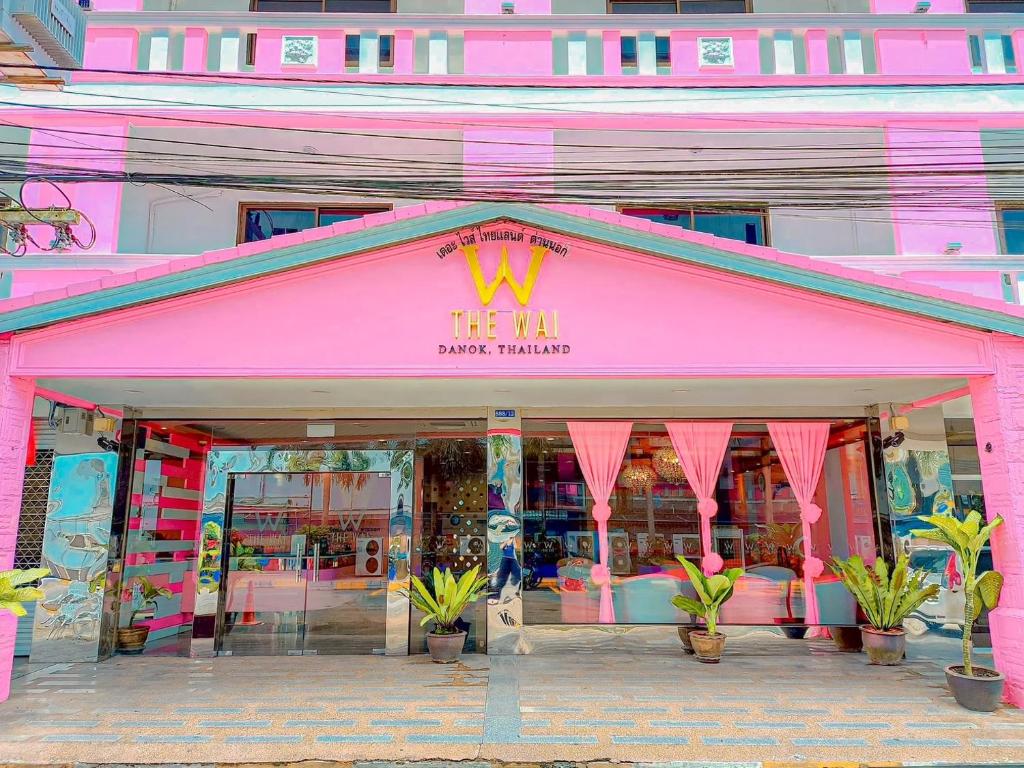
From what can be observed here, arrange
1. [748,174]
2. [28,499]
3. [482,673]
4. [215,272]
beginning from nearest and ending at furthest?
[215,272]
[482,673]
[28,499]
[748,174]

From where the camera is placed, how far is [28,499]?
914cm

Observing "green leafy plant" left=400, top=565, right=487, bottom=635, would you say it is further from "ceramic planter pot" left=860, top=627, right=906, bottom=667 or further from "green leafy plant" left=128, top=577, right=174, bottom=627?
"ceramic planter pot" left=860, top=627, right=906, bottom=667

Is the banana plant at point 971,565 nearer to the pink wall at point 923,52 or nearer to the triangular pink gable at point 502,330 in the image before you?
the triangular pink gable at point 502,330

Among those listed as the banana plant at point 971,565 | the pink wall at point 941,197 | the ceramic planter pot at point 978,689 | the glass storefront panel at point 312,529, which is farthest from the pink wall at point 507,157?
the ceramic planter pot at point 978,689

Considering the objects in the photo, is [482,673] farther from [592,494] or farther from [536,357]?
[536,357]

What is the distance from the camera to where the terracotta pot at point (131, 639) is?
9156mm

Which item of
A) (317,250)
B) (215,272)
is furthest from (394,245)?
(215,272)

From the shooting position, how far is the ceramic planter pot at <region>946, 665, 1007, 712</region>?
6379 millimetres

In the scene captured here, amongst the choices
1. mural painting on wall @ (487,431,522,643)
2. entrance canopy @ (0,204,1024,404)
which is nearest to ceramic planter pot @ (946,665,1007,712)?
entrance canopy @ (0,204,1024,404)

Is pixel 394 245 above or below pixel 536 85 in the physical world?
below

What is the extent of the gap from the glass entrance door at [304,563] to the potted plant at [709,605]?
160 inches

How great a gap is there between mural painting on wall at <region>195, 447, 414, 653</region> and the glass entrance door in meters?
0.03

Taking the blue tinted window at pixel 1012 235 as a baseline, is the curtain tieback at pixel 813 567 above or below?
below

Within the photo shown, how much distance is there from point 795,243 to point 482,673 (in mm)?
7465
